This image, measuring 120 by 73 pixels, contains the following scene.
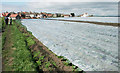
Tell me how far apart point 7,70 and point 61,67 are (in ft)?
6.96

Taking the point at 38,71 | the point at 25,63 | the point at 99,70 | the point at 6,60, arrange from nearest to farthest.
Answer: the point at 38,71
the point at 99,70
the point at 25,63
the point at 6,60

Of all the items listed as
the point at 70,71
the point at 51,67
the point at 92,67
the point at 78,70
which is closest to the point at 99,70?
the point at 92,67

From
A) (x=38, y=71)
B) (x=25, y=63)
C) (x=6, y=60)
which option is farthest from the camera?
(x=6, y=60)

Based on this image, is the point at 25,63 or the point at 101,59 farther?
the point at 101,59

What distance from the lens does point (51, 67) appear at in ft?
15.1

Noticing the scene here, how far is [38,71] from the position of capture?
433 cm

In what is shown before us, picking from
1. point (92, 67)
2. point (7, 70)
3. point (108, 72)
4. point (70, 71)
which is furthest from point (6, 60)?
point (108, 72)

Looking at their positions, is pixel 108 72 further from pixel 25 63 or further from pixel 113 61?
pixel 25 63

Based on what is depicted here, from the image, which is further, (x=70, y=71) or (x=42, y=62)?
(x=42, y=62)

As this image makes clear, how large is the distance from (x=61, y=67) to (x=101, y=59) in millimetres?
2322

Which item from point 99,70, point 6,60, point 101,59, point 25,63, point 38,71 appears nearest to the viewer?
point 38,71

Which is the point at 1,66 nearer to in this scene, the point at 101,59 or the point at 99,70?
the point at 99,70

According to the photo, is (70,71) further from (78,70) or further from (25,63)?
(25,63)

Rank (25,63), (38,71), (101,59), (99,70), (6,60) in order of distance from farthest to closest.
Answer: (101,59) < (6,60) < (25,63) < (99,70) < (38,71)
